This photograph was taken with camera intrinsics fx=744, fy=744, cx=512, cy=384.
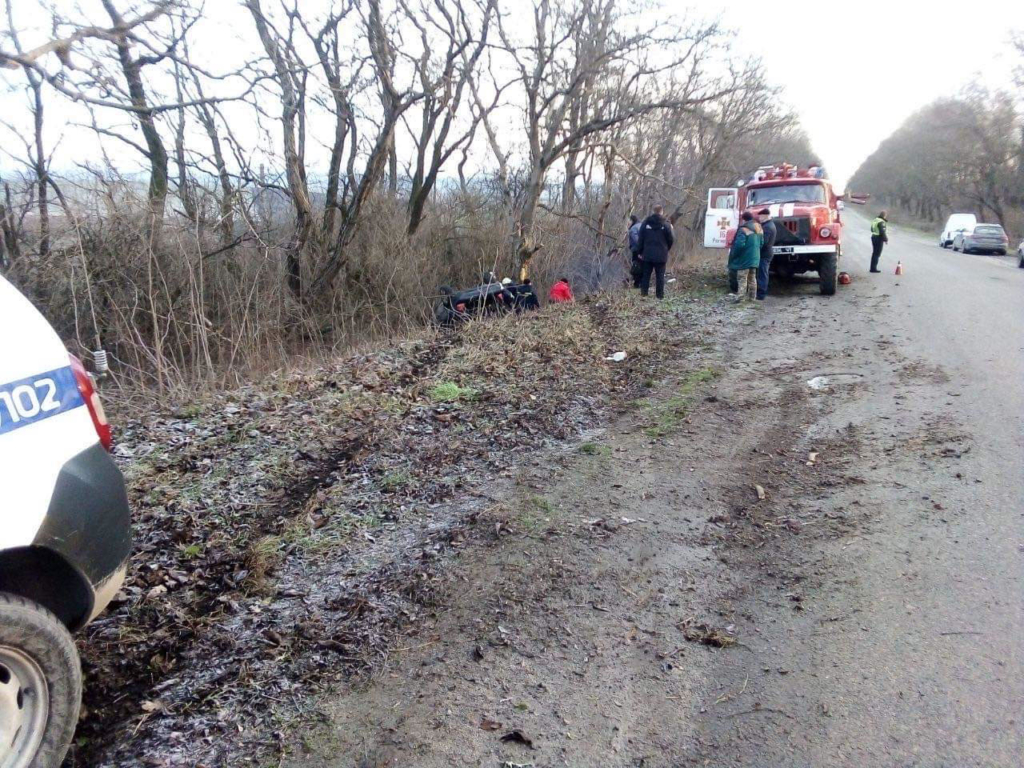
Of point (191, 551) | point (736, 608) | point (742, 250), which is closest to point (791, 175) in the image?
point (742, 250)

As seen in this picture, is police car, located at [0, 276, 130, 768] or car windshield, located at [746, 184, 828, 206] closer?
police car, located at [0, 276, 130, 768]

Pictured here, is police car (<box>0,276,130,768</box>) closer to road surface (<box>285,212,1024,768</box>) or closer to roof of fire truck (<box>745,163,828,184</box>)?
road surface (<box>285,212,1024,768</box>)

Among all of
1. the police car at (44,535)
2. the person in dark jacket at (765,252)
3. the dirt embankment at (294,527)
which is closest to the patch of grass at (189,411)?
the dirt embankment at (294,527)

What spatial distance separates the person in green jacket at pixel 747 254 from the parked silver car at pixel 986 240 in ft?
78.3

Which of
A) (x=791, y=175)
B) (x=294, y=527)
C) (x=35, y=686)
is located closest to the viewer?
(x=35, y=686)

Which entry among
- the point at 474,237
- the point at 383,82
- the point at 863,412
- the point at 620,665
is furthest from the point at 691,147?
the point at 620,665

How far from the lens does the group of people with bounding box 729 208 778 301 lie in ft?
42.9

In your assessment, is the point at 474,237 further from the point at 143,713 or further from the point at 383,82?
the point at 143,713

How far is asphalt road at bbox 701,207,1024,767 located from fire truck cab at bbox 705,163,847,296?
22.8 ft

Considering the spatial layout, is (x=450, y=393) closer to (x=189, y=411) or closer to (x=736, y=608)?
(x=189, y=411)

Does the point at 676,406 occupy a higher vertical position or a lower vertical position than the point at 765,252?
lower

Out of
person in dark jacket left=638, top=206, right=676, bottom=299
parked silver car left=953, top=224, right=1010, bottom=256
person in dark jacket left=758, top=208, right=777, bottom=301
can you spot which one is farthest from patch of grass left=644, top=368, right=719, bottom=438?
parked silver car left=953, top=224, right=1010, bottom=256

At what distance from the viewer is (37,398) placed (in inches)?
105

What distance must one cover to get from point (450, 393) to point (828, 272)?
954 cm
